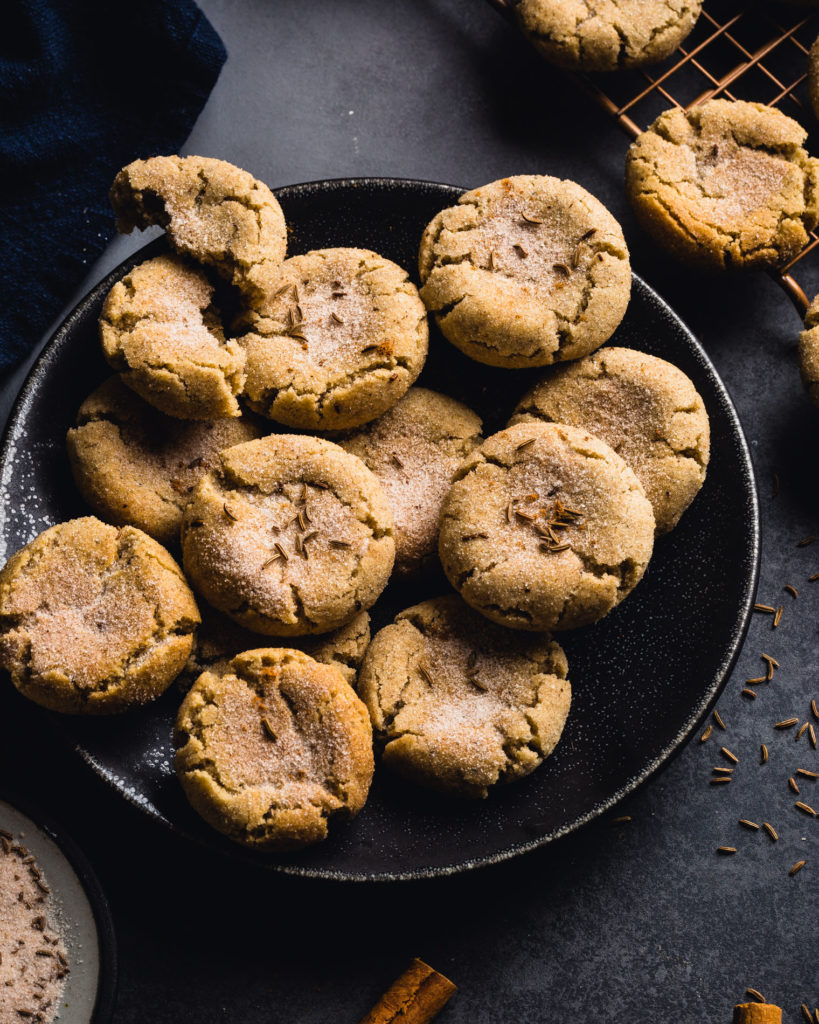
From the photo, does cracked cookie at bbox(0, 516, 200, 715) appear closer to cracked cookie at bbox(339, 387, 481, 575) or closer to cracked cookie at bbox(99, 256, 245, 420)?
cracked cookie at bbox(99, 256, 245, 420)

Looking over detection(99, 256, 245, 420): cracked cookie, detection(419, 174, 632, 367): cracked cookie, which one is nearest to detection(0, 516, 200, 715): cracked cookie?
detection(99, 256, 245, 420): cracked cookie

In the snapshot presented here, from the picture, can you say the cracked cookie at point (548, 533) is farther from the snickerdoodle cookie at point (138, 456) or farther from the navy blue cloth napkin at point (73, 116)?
the navy blue cloth napkin at point (73, 116)

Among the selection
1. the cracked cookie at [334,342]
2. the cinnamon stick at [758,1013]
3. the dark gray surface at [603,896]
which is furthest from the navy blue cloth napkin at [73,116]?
the cinnamon stick at [758,1013]

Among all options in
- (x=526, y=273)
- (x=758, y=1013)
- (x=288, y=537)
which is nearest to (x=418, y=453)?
(x=288, y=537)

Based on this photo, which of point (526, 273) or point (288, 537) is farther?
point (526, 273)

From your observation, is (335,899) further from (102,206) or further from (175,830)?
(102,206)

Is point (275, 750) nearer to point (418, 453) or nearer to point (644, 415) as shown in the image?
point (418, 453)

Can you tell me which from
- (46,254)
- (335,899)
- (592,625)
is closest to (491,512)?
(592,625)
